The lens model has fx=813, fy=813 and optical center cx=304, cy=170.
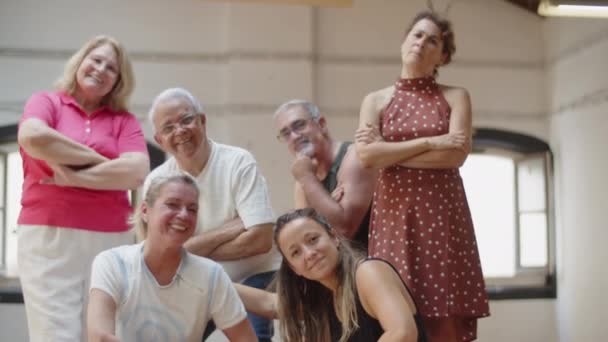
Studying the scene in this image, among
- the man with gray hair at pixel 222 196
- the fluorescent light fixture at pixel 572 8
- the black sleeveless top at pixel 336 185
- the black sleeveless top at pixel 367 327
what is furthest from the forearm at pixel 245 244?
the fluorescent light fixture at pixel 572 8

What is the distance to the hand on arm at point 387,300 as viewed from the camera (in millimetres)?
2266

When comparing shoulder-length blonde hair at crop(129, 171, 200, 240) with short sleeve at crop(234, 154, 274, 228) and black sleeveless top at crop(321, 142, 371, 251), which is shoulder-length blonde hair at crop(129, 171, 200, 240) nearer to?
short sleeve at crop(234, 154, 274, 228)

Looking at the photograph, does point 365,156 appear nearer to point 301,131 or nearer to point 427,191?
point 427,191

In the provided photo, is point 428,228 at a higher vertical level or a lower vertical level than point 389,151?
lower

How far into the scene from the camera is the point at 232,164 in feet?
10.2

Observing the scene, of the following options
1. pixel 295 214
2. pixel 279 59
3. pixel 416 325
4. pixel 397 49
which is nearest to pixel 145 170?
pixel 295 214

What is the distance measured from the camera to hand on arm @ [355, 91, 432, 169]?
273 centimetres

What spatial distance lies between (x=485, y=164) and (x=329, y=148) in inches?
171

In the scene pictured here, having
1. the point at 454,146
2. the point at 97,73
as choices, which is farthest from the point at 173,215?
the point at 454,146

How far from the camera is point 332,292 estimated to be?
104 inches

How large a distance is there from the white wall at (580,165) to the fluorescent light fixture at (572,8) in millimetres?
2505

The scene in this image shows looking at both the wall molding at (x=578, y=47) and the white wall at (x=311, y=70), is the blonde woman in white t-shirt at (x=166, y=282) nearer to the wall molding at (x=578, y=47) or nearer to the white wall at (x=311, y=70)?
the white wall at (x=311, y=70)

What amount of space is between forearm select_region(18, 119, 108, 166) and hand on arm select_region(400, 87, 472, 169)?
3.82ft

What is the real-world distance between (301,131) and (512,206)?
4470 mm
